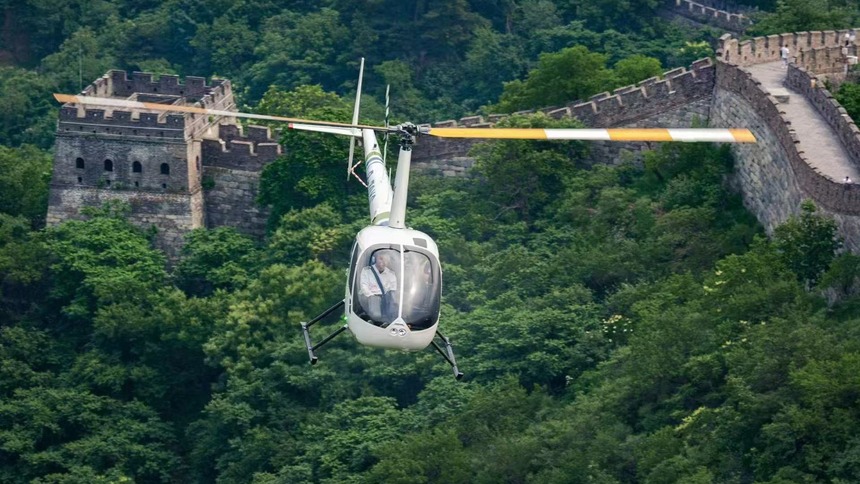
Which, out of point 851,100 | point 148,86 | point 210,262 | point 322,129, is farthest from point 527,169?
point 322,129

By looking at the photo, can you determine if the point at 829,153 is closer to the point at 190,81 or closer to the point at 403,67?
the point at 190,81

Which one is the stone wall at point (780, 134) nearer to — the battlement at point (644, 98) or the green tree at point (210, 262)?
the battlement at point (644, 98)

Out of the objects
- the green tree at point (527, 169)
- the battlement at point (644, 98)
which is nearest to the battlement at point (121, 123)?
the battlement at point (644, 98)

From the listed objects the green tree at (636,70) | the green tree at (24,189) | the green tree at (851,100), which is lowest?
the green tree at (24,189)

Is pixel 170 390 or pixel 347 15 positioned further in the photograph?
pixel 347 15

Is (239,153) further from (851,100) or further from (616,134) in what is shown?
(616,134)

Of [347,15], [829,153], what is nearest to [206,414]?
[829,153]
